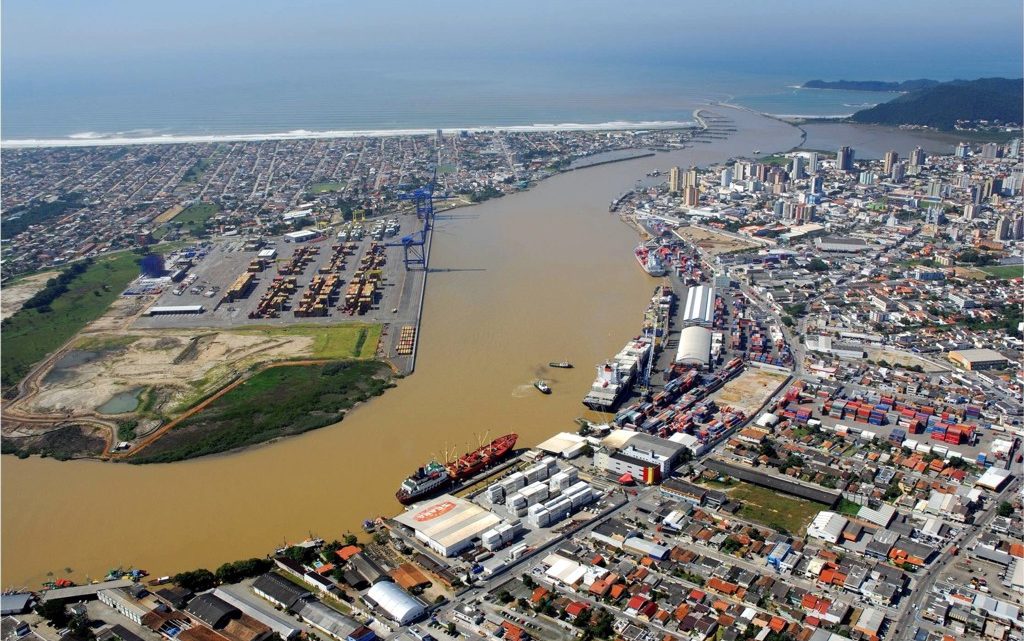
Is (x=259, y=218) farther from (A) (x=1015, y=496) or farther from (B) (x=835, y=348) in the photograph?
(A) (x=1015, y=496)

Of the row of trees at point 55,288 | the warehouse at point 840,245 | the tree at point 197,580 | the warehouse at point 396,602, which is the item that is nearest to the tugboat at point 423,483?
the warehouse at point 396,602

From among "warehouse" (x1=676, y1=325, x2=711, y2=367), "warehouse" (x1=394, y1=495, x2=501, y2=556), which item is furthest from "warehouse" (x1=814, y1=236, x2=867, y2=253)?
"warehouse" (x1=394, y1=495, x2=501, y2=556)

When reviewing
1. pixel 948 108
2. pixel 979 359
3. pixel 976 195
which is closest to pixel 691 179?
pixel 976 195

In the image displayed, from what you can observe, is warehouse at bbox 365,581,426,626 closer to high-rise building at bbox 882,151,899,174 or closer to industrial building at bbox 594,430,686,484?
industrial building at bbox 594,430,686,484

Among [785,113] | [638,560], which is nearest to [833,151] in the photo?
[785,113]

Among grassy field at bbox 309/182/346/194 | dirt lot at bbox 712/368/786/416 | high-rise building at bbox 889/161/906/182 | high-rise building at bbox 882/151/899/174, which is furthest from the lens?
grassy field at bbox 309/182/346/194
